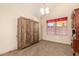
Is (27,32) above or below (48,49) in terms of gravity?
above

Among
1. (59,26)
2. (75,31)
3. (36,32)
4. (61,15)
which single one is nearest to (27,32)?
(36,32)

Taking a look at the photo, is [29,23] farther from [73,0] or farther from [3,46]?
[73,0]

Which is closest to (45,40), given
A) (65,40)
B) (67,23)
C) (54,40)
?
(54,40)

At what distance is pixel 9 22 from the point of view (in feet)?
6.35

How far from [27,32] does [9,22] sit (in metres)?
0.51

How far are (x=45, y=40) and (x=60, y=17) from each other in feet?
2.17

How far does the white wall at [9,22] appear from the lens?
181 centimetres

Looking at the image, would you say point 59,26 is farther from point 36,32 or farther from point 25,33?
point 25,33

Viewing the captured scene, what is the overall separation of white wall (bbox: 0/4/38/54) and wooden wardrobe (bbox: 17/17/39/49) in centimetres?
12

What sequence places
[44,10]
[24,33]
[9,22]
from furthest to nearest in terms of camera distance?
[24,33]
[44,10]
[9,22]

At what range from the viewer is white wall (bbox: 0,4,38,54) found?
1.81 meters

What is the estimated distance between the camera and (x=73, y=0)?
1690mm

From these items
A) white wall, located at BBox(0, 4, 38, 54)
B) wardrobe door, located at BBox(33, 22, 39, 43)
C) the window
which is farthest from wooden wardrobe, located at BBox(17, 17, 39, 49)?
the window

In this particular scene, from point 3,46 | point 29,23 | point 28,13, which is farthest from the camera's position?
point 29,23
